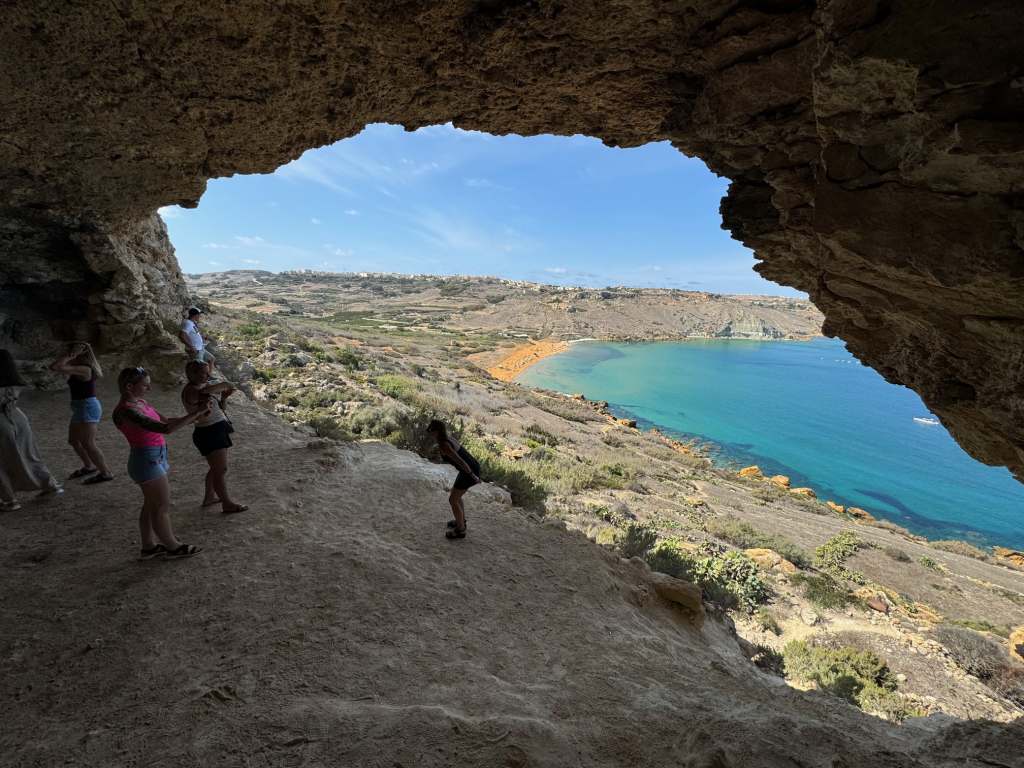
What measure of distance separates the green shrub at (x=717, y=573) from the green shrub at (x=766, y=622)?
0.85 feet

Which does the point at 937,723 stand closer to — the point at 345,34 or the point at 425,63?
the point at 425,63

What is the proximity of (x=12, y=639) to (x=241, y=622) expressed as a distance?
146 cm

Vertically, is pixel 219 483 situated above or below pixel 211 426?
below

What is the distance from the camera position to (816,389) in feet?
186

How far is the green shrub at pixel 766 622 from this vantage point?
7.72 metres

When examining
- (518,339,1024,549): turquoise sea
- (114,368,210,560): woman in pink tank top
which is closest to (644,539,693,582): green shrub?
(114,368,210,560): woman in pink tank top

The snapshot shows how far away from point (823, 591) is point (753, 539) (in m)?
2.82

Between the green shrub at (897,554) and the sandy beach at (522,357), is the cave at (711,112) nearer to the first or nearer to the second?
the green shrub at (897,554)

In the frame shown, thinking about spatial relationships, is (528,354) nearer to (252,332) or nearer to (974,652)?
(252,332)

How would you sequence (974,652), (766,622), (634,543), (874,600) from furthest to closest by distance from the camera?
(874,600) < (634,543) < (766,622) < (974,652)

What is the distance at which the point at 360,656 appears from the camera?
359cm

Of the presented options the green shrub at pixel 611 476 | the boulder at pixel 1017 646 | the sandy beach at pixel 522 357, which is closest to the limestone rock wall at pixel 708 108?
the boulder at pixel 1017 646

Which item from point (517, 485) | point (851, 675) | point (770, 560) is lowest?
point (770, 560)

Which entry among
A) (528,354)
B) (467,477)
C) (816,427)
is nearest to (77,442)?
(467,477)
